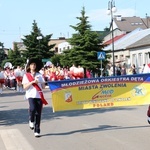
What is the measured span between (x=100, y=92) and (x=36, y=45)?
6557cm

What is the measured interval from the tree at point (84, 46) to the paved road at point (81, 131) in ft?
114

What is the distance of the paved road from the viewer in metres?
8.30

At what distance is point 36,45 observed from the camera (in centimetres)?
7525

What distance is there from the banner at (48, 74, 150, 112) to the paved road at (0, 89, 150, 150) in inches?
23.9

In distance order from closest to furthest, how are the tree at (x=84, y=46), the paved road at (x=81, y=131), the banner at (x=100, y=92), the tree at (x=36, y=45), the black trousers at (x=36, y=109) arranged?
1. the paved road at (x=81, y=131)
2. the black trousers at (x=36, y=109)
3. the banner at (x=100, y=92)
4. the tree at (x=84, y=46)
5. the tree at (x=36, y=45)

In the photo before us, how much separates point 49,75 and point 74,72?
4.23m

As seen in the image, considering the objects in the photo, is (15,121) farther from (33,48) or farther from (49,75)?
(33,48)

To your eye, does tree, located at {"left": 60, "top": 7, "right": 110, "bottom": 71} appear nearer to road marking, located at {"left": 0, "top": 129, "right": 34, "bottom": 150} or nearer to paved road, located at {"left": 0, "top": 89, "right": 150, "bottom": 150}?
paved road, located at {"left": 0, "top": 89, "right": 150, "bottom": 150}

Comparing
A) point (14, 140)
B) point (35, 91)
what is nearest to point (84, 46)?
point (35, 91)

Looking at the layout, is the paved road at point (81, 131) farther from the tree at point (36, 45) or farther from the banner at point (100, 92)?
the tree at point (36, 45)

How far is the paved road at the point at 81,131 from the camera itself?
8.30 meters

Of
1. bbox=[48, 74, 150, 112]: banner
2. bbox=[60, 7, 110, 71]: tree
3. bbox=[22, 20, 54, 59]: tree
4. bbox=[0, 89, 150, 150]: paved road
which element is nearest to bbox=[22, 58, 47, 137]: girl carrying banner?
bbox=[0, 89, 150, 150]: paved road

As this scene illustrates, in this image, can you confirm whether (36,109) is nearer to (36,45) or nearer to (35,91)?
(35,91)

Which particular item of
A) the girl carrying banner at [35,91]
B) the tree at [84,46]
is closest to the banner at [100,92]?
the girl carrying banner at [35,91]
